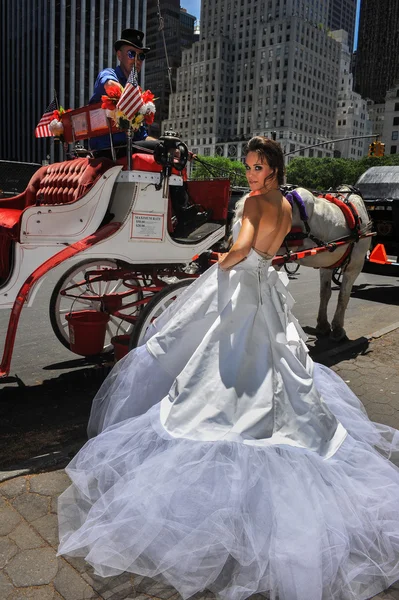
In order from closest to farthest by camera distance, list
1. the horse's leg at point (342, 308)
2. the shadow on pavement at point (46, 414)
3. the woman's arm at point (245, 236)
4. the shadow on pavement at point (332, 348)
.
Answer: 1. the woman's arm at point (245, 236)
2. the shadow on pavement at point (46, 414)
3. the shadow on pavement at point (332, 348)
4. the horse's leg at point (342, 308)

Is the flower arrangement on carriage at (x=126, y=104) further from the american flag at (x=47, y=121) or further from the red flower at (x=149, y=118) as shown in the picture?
the american flag at (x=47, y=121)

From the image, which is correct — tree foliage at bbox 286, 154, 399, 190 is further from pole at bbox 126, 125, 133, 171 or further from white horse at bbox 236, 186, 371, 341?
pole at bbox 126, 125, 133, 171

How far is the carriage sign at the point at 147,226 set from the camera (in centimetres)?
443

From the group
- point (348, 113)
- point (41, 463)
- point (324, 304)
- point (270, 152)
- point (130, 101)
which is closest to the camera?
point (270, 152)

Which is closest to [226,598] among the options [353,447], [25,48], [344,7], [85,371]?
[353,447]

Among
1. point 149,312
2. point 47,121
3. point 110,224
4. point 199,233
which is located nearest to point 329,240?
point 199,233

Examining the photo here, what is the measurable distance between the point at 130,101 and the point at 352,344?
14.3 ft

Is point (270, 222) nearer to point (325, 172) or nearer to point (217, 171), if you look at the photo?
point (217, 171)

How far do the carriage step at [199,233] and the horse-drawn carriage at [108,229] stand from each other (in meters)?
0.01

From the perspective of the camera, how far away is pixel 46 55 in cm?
6419

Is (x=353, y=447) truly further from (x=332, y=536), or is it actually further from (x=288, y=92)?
(x=288, y=92)

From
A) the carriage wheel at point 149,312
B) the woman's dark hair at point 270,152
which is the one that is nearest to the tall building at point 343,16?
the carriage wheel at point 149,312

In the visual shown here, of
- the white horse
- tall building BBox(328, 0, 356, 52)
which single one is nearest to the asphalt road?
the white horse

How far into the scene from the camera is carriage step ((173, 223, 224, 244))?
4852mm
